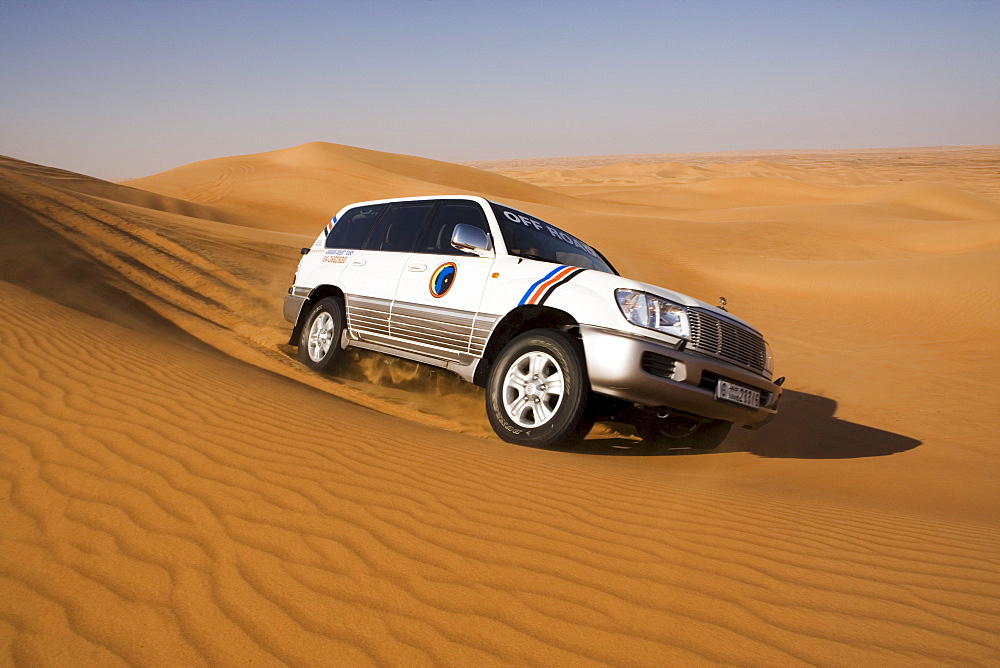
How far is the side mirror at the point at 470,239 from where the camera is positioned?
5047 mm

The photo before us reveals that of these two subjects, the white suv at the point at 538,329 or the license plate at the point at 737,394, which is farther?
the license plate at the point at 737,394

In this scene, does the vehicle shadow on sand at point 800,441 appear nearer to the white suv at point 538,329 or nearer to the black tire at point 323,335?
the white suv at point 538,329

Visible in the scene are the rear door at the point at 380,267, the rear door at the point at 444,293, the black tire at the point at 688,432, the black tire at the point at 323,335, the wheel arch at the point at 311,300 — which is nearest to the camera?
the rear door at the point at 444,293

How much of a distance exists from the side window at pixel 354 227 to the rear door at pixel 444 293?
99 centimetres

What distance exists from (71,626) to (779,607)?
227 centimetres

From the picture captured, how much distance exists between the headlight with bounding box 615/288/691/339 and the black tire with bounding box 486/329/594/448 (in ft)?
1.53

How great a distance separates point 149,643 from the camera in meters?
1.81

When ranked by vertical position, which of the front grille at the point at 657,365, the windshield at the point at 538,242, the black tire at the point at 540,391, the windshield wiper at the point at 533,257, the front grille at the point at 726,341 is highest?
the windshield at the point at 538,242

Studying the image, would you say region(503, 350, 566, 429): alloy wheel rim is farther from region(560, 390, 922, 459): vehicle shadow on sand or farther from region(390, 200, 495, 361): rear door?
region(390, 200, 495, 361): rear door

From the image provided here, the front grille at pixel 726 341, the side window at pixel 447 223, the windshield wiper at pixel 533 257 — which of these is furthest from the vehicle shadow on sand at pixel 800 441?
the side window at pixel 447 223

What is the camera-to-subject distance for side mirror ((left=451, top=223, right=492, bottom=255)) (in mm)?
5047

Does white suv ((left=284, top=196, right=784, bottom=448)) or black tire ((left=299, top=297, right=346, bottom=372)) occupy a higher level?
white suv ((left=284, top=196, right=784, bottom=448))

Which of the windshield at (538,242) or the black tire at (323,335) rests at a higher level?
the windshield at (538,242)

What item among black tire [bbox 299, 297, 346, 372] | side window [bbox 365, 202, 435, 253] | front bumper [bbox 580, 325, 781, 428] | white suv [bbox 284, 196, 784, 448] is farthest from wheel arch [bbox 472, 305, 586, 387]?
black tire [bbox 299, 297, 346, 372]
